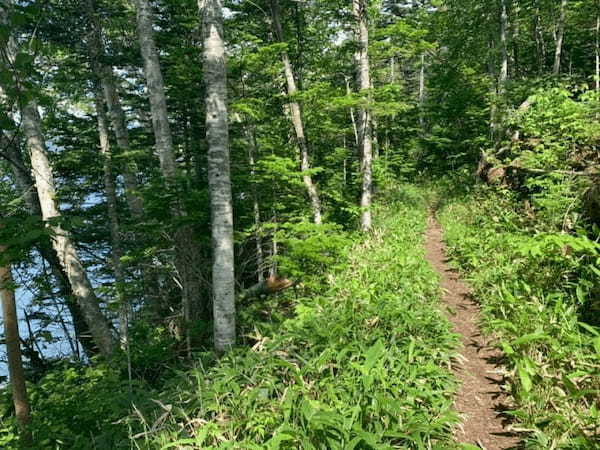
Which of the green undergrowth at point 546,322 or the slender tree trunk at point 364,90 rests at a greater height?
the slender tree trunk at point 364,90

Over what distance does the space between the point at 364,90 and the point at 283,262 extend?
16.7 ft

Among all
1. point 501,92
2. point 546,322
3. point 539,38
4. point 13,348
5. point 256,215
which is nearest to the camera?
point 13,348

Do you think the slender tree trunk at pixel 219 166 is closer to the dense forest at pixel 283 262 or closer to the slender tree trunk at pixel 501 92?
the dense forest at pixel 283 262

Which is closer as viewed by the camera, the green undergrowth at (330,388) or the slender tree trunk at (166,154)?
the green undergrowth at (330,388)

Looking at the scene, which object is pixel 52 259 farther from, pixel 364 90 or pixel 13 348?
pixel 364 90

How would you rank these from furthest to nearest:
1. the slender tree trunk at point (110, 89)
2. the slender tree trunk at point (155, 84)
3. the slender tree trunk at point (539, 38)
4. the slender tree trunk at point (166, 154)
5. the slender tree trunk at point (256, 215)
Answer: the slender tree trunk at point (539, 38) → the slender tree trunk at point (110, 89) → the slender tree trunk at point (256, 215) → the slender tree trunk at point (155, 84) → the slender tree trunk at point (166, 154)

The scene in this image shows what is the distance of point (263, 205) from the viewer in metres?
10.1

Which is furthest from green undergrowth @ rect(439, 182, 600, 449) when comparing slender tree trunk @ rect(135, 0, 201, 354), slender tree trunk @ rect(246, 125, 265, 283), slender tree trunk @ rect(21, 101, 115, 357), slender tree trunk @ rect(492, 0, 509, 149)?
slender tree trunk @ rect(21, 101, 115, 357)

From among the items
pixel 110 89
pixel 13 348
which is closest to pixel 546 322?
pixel 13 348

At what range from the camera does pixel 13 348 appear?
3.82 meters

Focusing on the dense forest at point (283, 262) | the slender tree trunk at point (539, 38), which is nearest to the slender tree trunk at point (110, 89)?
the dense forest at point (283, 262)

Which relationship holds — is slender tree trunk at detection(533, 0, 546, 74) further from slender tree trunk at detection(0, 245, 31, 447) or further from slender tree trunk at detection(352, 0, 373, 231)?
slender tree trunk at detection(0, 245, 31, 447)

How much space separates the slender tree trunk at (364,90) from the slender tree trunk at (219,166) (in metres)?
4.77

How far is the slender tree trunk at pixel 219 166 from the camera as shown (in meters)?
4.99
